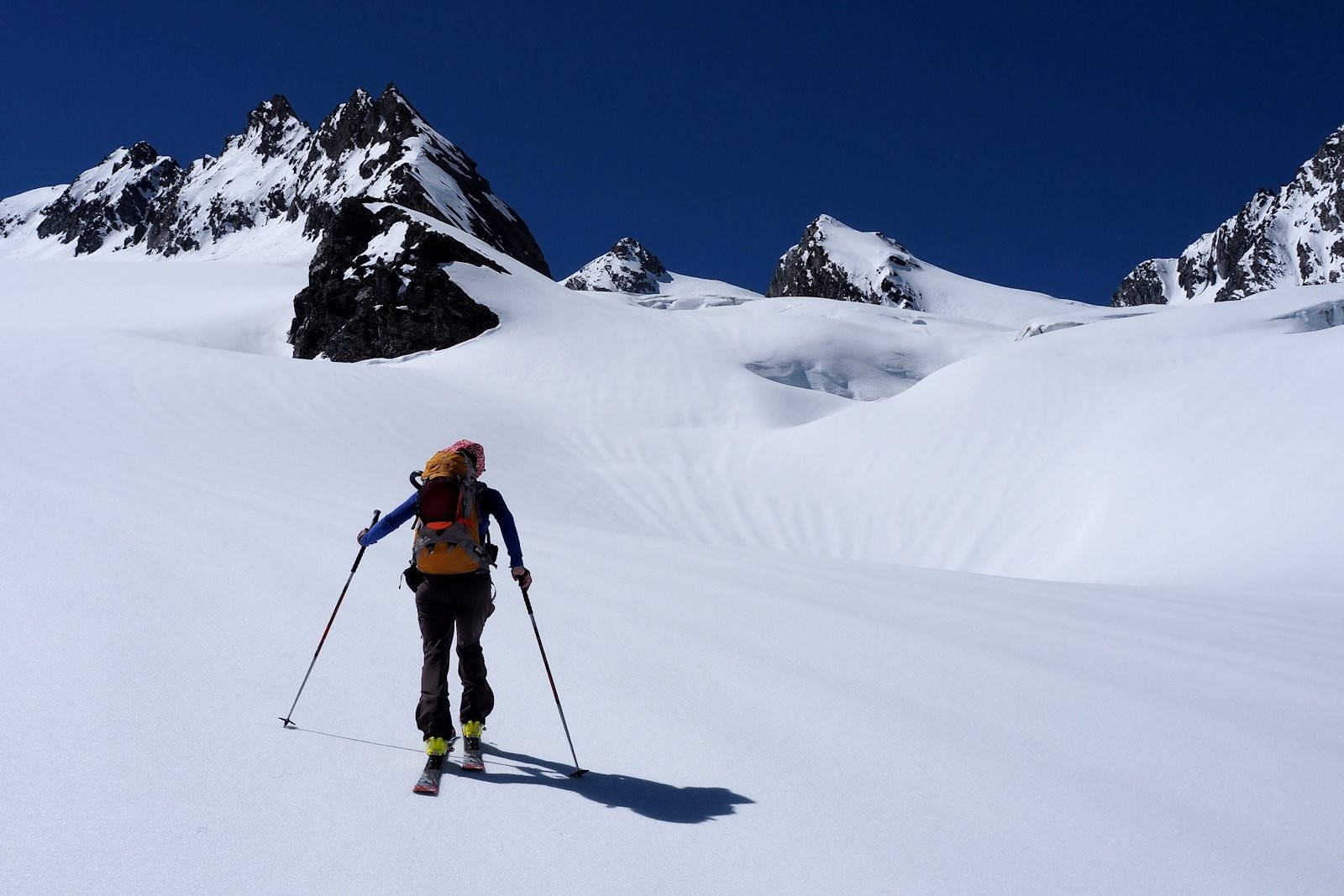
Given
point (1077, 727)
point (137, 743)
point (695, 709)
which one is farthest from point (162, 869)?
point (1077, 727)

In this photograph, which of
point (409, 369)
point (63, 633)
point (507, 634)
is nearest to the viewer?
point (63, 633)

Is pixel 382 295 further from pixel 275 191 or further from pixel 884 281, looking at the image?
pixel 275 191

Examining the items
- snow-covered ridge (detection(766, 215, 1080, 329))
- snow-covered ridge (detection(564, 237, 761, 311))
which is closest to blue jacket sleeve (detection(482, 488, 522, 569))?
snow-covered ridge (detection(766, 215, 1080, 329))

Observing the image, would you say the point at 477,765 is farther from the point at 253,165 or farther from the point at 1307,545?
the point at 253,165

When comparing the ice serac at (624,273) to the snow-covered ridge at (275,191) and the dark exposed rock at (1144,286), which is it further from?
the dark exposed rock at (1144,286)

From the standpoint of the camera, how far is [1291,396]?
11.3 metres

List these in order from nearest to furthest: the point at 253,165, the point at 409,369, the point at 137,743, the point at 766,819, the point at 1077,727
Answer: the point at 766,819, the point at 137,743, the point at 1077,727, the point at 409,369, the point at 253,165

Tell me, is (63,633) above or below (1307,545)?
below

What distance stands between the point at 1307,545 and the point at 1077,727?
5.77m

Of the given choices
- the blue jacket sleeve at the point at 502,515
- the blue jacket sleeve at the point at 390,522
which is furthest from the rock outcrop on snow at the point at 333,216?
the blue jacket sleeve at the point at 502,515

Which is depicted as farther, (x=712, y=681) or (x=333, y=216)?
(x=333, y=216)

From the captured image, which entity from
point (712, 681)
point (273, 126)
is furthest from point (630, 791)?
point (273, 126)

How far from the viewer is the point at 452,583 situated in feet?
10.5

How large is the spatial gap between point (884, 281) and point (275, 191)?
58.6 meters
